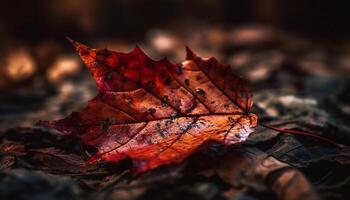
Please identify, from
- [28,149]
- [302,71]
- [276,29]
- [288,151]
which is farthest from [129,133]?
[276,29]

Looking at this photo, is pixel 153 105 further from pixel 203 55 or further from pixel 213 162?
pixel 203 55

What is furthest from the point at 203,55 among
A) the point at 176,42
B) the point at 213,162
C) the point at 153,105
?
the point at 213,162

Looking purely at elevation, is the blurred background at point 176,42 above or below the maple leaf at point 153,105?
below

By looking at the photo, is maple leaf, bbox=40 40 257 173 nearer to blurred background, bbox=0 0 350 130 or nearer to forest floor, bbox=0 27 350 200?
forest floor, bbox=0 27 350 200

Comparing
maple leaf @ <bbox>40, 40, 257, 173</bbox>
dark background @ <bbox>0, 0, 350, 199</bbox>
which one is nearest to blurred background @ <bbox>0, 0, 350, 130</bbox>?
dark background @ <bbox>0, 0, 350, 199</bbox>

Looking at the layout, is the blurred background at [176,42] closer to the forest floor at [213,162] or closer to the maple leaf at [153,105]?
the forest floor at [213,162]

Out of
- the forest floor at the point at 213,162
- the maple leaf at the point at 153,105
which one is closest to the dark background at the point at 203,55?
the forest floor at the point at 213,162
